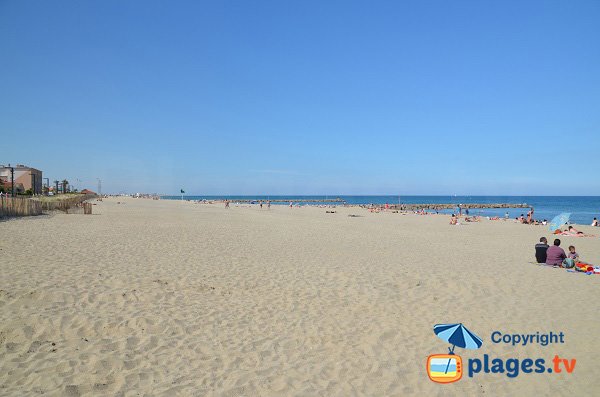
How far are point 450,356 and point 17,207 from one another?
24857 millimetres

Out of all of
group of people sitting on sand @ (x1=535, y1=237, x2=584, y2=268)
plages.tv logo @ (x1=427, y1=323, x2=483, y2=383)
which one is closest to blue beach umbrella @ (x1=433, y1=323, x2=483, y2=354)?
plages.tv logo @ (x1=427, y1=323, x2=483, y2=383)

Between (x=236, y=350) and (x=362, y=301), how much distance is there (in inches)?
116

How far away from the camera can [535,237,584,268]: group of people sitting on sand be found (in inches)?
390

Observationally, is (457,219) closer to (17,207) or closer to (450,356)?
(450,356)

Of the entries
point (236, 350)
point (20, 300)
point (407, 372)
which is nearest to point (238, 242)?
point (20, 300)

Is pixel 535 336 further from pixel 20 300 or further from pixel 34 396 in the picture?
pixel 20 300

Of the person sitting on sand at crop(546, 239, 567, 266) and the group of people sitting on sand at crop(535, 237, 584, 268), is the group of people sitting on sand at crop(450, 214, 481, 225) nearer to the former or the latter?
the group of people sitting on sand at crop(535, 237, 584, 268)

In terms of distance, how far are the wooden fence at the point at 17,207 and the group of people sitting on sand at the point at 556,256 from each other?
25813mm

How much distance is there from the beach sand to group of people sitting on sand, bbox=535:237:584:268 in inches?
23.2

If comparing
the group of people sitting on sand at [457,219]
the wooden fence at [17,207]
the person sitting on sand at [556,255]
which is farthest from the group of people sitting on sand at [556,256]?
the wooden fence at [17,207]

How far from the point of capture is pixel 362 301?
22.1 feet

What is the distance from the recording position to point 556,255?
1023 centimetres

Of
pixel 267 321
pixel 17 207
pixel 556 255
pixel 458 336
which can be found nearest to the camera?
pixel 458 336

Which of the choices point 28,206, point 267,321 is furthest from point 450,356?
point 28,206
